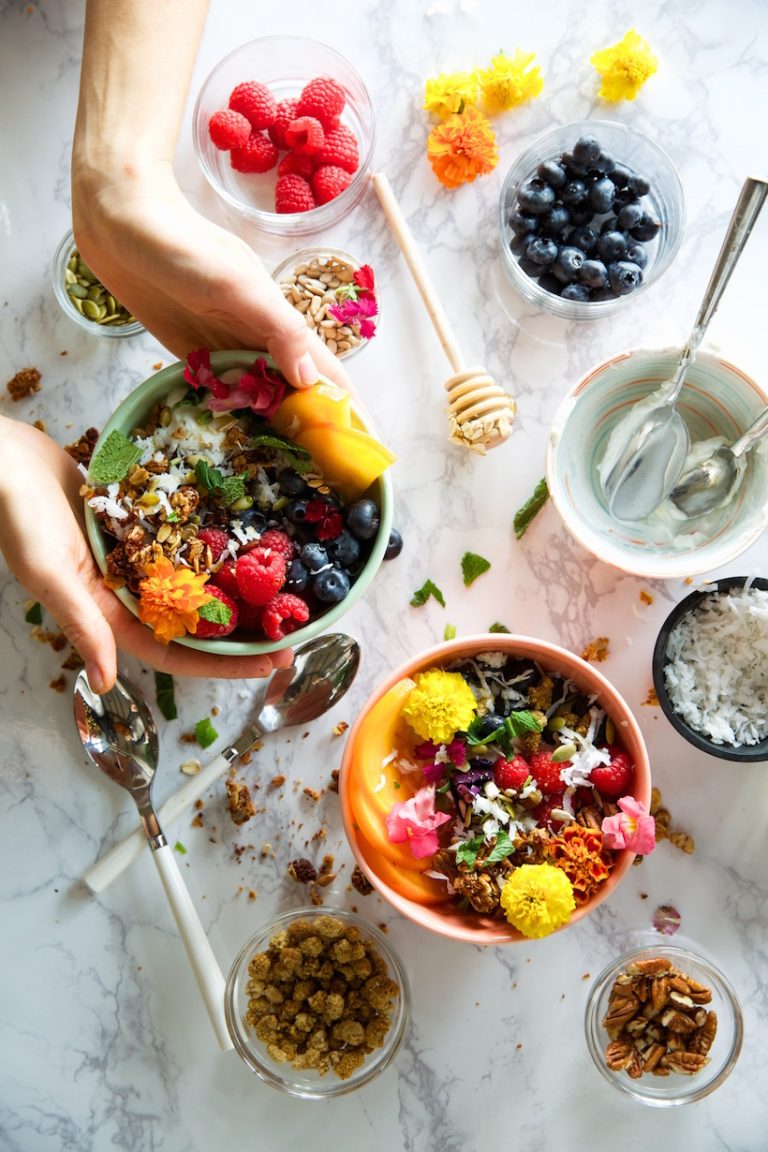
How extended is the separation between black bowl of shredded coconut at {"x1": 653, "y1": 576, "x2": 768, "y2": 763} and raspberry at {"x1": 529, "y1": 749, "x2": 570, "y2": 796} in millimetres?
202

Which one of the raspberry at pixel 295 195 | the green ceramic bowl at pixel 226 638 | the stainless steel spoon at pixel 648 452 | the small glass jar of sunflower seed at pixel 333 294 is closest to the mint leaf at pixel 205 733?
the green ceramic bowl at pixel 226 638

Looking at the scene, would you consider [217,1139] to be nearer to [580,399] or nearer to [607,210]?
[580,399]

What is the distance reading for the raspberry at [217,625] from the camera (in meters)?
1.39

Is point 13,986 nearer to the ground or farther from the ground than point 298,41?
nearer to the ground

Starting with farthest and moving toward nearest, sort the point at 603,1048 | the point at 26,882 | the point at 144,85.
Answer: the point at 26,882 → the point at 603,1048 → the point at 144,85

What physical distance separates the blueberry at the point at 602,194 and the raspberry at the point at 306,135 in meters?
0.48

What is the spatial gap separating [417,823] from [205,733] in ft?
1.45

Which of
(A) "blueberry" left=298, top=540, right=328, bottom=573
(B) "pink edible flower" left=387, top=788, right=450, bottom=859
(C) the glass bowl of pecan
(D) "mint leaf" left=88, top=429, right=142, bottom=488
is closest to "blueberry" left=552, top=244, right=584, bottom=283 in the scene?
(A) "blueberry" left=298, top=540, right=328, bottom=573

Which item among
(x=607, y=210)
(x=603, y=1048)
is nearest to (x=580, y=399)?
(x=607, y=210)

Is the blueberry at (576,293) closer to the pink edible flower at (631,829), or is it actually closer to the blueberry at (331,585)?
the blueberry at (331,585)

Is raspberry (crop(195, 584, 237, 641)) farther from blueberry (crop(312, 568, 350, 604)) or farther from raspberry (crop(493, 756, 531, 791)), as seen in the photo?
raspberry (crop(493, 756, 531, 791))

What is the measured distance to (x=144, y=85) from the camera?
1.53 meters

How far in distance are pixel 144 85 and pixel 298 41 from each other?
1.18 ft

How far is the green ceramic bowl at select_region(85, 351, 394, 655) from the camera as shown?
1.42m
